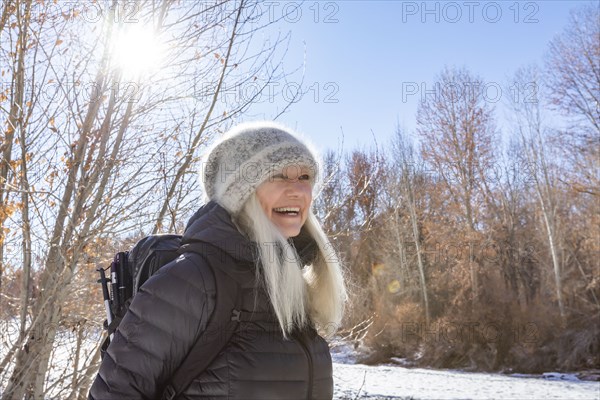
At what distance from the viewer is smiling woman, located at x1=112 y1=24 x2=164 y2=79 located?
12.9ft

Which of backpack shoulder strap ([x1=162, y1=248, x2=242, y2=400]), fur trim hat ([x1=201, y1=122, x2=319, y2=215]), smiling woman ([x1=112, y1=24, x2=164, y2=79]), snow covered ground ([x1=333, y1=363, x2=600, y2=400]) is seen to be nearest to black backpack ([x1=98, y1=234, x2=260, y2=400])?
backpack shoulder strap ([x1=162, y1=248, x2=242, y2=400])

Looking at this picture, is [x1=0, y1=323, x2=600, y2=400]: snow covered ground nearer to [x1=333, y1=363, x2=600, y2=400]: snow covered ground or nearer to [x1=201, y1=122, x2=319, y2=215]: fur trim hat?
[x1=333, y1=363, x2=600, y2=400]: snow covered ground

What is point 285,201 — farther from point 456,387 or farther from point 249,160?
point 456,387

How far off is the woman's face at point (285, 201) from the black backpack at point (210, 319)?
308mm

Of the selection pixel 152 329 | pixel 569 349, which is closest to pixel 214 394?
pixel 152 329

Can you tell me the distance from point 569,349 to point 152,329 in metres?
15.5

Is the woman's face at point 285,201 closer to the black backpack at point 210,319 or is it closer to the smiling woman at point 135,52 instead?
the black backpack at point 210,319

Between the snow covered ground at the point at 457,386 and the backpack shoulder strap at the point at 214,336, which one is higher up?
the backpack shoulder strap at the point at 214,336

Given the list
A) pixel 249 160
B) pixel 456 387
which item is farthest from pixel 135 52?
pixel 456 387

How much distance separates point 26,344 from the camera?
11.5 feet

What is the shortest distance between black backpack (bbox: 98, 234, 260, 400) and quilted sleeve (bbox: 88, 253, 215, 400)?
2 cm

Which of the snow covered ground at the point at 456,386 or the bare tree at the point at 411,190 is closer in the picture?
the snow covered ground at the point at 456,386

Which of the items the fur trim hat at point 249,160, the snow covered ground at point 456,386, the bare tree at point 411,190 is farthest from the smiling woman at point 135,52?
the bare tree at point 411,190

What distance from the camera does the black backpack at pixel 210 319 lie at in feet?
4.49
